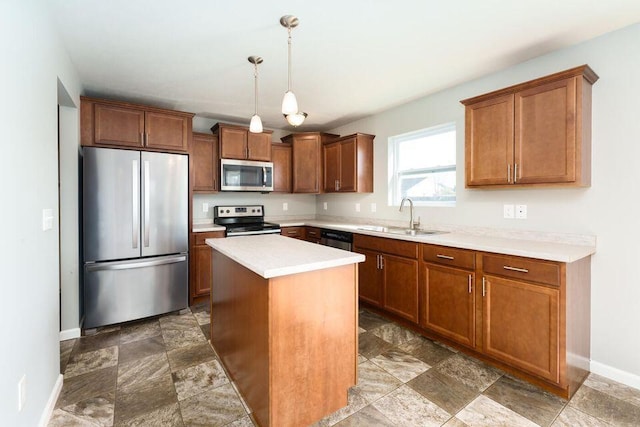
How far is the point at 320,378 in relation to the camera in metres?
1.71

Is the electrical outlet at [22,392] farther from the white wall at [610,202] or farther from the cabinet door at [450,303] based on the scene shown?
the white wall at [610,202]

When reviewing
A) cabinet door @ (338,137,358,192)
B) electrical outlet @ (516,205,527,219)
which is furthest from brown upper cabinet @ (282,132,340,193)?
electrical outlet @ (516,205,527,219)

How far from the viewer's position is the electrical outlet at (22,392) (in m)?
1.38

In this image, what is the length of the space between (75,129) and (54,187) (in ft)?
3.91

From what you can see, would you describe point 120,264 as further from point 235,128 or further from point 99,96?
point 235,128

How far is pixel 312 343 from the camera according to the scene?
167 cm

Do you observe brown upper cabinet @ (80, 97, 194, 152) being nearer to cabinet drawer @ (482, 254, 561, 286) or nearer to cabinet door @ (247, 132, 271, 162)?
cabinet door @ (247, 132, 271, 162)

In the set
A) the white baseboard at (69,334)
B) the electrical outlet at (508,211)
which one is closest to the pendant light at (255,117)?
the electrical outlet at (508,211)

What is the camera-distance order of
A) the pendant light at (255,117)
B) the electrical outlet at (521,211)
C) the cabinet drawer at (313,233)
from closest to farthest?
the pendant light at (255,117) → the electrical outlet at (521,211) → the cabinet drawer at (313,233)

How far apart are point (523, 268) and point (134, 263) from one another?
3.36m

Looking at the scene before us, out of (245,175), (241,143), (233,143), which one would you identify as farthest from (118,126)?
(245,175)

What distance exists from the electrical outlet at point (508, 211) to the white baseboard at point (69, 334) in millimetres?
3990

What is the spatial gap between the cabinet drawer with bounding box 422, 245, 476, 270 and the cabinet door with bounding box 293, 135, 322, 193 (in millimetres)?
2289

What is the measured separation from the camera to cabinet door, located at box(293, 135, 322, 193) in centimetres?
459
